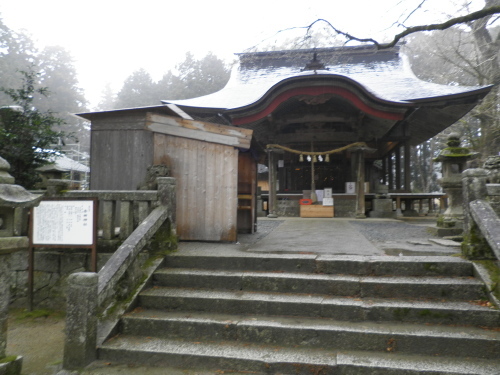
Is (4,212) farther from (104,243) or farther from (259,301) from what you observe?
(259,301)

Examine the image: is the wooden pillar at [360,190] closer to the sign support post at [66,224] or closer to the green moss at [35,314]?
the sign support post at [66,224]

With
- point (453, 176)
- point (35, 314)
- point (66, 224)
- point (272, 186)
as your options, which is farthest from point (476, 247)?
point (272, 186)

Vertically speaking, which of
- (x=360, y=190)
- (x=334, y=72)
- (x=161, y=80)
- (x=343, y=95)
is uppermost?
(x=161, y=80)

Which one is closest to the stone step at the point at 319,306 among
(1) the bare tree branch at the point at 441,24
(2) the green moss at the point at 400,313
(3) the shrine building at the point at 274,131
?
(2) the green moss at the point at 400,313

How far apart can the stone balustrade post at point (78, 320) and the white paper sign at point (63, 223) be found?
1355 mm

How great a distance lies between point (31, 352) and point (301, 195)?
1053 centimetres

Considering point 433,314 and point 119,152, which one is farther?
point 119,152

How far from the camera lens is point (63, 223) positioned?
14.9ft

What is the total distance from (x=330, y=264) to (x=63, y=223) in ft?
11.8

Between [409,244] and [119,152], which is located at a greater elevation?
[119,152]

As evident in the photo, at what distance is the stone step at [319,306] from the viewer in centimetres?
351

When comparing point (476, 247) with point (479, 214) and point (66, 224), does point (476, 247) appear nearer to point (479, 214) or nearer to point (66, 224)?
point (479, 214)

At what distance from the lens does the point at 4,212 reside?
288 centimetres

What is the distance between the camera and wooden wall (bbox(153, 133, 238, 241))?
5.83 metres
